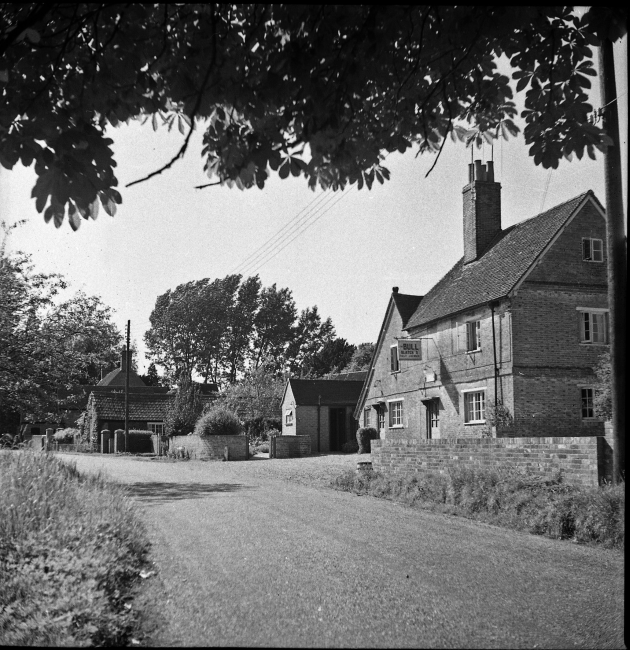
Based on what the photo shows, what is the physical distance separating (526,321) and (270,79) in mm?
21709

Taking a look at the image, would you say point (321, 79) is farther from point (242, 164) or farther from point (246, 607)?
point (246, 607)

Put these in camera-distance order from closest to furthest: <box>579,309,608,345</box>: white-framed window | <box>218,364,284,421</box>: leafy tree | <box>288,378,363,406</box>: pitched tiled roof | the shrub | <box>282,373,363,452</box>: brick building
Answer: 1. <box>579,309,608,345</box>: white-framed window
2. the shrub
3. <box>282,373,363,452</box>: brick building
4. <box>288,378,363,406</box>: pitched tiled roof
5. <box>218,364,284,421</box>: leafy tree

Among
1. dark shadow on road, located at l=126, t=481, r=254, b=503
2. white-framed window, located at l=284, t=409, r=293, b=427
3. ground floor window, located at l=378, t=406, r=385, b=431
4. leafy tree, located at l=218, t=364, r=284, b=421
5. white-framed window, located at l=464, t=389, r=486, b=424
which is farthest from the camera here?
leafy tree, located at l=218, t=364, r=284, b=421

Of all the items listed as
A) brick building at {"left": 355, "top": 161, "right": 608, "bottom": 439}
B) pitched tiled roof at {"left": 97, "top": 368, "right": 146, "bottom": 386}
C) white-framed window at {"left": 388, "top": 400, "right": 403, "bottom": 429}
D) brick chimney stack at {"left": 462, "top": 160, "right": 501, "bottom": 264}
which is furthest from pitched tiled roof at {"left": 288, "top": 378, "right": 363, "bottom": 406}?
pitched tiled roof at {"left": 97, "top": 368, "right": 146, "bottom": 386}

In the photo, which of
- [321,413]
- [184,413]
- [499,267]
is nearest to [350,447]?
[321,413]

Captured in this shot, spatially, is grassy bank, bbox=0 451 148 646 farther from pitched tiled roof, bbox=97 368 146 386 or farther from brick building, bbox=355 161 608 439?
pitched tiled roof, bbox=97 368 146 386

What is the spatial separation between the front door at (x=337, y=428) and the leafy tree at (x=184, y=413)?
26.7ft

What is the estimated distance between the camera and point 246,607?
5.88 m

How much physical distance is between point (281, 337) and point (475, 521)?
3612 cm

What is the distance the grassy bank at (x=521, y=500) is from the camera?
9.30 m

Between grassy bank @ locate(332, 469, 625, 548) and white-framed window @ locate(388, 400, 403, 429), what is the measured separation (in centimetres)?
1845

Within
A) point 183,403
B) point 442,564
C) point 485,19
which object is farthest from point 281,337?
point 485,19

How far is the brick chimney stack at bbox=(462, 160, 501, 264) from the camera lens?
2858 cm

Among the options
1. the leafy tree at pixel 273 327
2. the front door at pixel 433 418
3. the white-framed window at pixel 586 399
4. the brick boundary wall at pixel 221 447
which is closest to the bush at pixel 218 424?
the brick boundary wall at pixel 221 447
